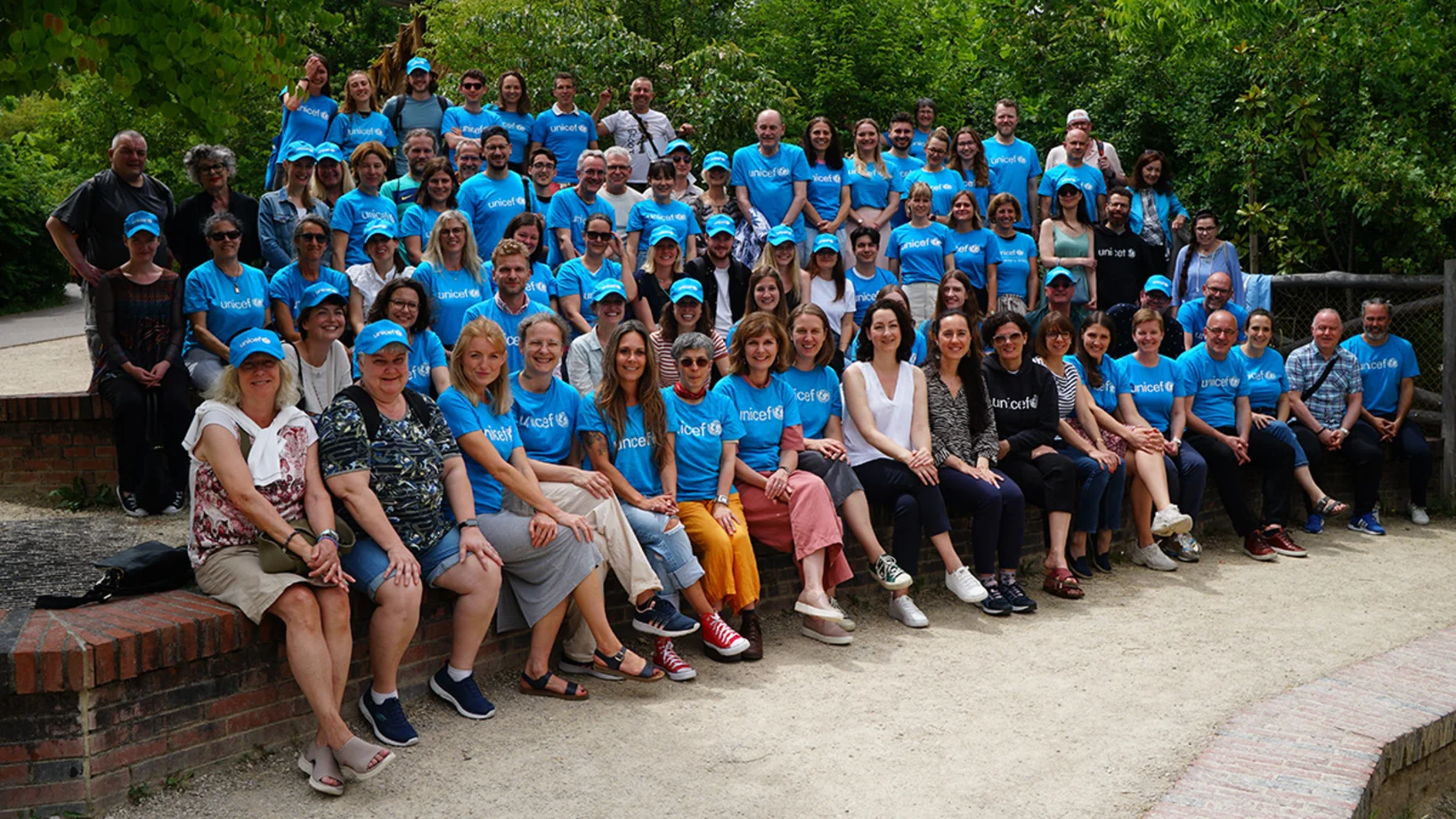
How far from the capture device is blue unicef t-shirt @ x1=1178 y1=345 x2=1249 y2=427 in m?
9.94

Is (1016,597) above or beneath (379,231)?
beneath

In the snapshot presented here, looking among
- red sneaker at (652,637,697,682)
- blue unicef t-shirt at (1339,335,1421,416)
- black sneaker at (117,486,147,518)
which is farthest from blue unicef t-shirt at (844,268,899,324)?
black sneaker at (117,486,147,518)

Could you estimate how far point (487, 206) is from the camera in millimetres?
10188

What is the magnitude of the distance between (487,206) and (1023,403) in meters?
4.25

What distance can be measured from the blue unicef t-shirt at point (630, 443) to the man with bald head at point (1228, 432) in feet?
15.1

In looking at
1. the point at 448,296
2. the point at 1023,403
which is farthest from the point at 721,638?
the point at 448,296

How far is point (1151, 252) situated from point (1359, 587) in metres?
3.90

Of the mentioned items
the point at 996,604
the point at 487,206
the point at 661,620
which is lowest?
the point at 996,604

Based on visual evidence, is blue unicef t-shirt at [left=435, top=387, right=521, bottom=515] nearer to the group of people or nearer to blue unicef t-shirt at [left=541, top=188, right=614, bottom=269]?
the group of people

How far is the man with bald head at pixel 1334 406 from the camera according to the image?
34.5 ft

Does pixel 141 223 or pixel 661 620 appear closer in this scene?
pixel 661 620

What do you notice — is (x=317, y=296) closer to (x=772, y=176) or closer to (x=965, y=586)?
(x=965, y=586)

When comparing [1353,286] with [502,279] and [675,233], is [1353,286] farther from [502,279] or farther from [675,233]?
[502,279]

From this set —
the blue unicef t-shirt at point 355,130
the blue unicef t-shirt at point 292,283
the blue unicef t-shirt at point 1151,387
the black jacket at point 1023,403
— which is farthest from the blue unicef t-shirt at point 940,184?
the blue unicef t-shirt at point 292,283
